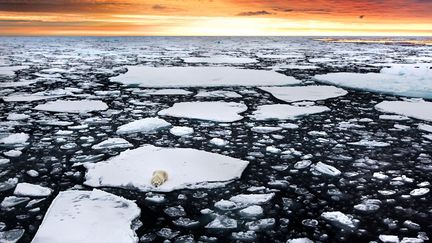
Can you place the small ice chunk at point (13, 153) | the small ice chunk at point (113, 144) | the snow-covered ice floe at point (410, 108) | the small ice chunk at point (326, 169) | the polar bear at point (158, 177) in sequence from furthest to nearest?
the snow-covered ice floe at point (410, 108) → the small ice chunk at point (113, 144) → the small ice chunk at point (13, 153) → the small ice chunk at point (326, 169) → the polar bear at point (158, 177)

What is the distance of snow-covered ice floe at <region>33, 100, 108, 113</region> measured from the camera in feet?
14.3

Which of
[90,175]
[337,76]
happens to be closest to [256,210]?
[90,175]

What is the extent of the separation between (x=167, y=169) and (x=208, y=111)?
189 centimetres

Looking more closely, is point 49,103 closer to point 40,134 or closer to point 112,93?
point 112,93

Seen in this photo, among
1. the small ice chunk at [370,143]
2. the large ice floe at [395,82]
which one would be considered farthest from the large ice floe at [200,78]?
the small ice chunk at [370,143]

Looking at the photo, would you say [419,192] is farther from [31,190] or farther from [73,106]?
[73,106]

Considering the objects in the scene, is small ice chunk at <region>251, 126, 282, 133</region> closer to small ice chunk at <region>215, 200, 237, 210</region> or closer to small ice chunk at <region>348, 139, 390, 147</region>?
small ice chunk at <region>348, 139, 390, 147</region>

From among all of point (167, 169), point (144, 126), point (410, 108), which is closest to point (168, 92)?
point (144, 126)

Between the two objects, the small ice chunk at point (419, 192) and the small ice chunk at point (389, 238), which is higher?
the small ice chunk at point (419, 192)

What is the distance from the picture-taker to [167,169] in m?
2.49

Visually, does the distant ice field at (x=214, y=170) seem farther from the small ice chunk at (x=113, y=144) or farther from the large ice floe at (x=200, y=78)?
the large ice floe at (x=200, y=78)

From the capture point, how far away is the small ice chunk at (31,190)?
2.12m

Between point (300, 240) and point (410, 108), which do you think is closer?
point (300, 240)

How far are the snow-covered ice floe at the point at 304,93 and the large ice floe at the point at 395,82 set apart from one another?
53cm
